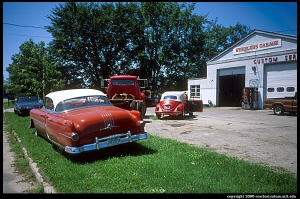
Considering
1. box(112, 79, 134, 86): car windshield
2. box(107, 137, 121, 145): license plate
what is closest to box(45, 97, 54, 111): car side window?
box(107, 137, 121, 145): license plate

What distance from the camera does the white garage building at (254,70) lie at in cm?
1994

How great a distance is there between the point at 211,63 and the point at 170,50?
10741mm

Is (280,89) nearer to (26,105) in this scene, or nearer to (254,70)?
(254,70)

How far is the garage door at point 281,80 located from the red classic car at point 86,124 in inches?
722

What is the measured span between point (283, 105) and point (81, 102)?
15.2 meters

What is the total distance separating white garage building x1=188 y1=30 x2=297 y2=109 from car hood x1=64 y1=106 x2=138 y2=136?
742 inches

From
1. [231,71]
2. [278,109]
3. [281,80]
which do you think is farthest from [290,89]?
[231,71]

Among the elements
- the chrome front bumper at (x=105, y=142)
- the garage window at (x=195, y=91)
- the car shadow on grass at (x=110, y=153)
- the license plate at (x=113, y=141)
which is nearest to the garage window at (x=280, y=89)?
the garage window at (x=195, y=91)

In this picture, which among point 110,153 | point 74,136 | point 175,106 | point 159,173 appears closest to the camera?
point 159,173

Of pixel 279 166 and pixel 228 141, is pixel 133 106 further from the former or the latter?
pixel 279 166

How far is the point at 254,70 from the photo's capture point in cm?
2256

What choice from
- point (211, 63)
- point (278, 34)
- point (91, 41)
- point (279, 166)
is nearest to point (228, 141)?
point (279, 166)

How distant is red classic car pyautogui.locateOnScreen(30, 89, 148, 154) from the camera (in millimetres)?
5203

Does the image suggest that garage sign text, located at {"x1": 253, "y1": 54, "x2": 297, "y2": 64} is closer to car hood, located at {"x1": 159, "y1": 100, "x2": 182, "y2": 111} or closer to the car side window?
car hood, located at {"x1": 159, "y1": 100, "x2": 182, "y2": 111}
